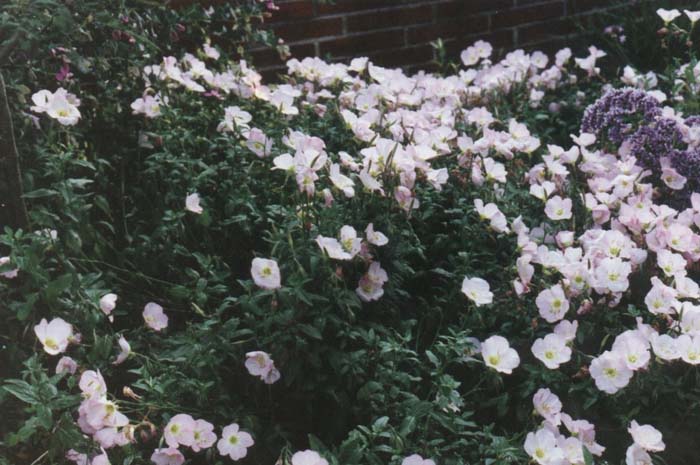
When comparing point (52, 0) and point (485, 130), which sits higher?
point (52, 0)

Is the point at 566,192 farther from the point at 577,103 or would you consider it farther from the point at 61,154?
the point at 61,154

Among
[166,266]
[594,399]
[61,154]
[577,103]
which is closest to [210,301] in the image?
[166,266]

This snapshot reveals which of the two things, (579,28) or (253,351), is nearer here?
(253,351)

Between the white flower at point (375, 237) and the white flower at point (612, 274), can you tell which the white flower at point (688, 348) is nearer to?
the white flower at point (612, 274)

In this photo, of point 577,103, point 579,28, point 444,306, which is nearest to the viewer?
point 444,306

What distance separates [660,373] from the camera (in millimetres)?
1813

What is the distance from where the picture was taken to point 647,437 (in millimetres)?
1674

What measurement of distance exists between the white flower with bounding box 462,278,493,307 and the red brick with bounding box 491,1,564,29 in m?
2.42

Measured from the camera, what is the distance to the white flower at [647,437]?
1.66m

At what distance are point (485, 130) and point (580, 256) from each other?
0.62 metres

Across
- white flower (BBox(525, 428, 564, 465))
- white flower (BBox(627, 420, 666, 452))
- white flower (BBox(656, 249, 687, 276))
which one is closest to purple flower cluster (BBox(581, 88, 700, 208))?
white flower (BBox(656, 249, 687, 276))

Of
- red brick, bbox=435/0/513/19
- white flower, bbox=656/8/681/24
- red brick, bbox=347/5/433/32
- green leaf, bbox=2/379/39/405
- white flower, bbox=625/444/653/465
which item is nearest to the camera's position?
green leaf, bbox=2/379/39/405

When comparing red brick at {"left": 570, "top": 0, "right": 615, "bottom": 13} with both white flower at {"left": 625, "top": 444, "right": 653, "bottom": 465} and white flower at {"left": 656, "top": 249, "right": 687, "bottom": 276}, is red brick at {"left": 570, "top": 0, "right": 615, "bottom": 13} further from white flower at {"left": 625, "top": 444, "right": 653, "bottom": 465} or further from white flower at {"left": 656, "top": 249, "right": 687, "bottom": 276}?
white flower at {"left": 625, "top": 444, "right": 653, "bottom": 465}

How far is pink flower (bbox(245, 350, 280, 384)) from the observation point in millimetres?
1783
